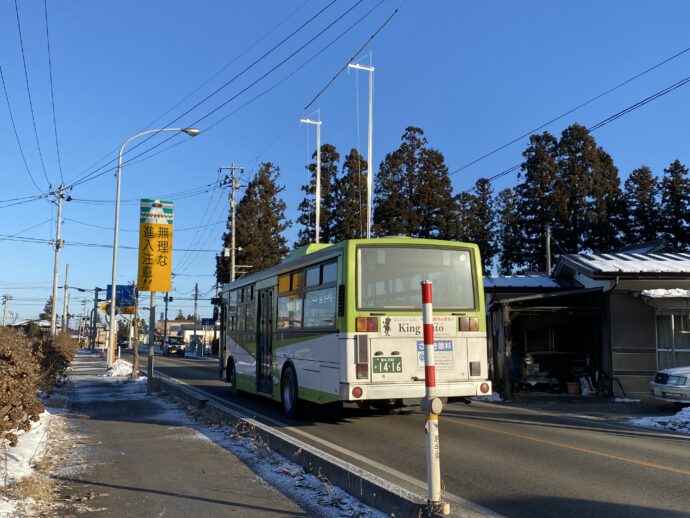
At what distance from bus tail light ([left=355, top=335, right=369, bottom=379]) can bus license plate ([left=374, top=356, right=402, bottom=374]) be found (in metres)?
0.17

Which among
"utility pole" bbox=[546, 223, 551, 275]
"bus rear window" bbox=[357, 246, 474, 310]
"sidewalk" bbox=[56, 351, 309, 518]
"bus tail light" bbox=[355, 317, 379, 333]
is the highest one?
"utility pole" bbox=[546, 223, 551, 275]

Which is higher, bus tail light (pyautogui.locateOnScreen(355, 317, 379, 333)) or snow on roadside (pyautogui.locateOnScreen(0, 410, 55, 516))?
bus tail light (pyautogui.locateOnScreen(355, 317, 379, 333))

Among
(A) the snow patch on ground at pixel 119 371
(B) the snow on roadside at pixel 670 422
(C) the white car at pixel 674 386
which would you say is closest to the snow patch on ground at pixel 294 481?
(B) the snow on roadside at pixel 670 422

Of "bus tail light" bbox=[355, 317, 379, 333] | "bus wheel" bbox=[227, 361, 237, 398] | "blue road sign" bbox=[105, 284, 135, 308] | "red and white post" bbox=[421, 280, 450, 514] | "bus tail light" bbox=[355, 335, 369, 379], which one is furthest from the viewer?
"blue road sign" bbox=[105, 284, 135, 308]

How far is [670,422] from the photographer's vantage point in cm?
1187

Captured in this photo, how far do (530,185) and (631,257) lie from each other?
24851mm

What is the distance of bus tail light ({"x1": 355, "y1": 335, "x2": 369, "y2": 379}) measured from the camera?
9.98 m

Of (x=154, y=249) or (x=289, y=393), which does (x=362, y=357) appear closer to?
(x=289, y=393)

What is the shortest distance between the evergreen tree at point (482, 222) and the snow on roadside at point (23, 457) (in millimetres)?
37083

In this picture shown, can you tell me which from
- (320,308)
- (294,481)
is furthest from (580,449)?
(320,308)

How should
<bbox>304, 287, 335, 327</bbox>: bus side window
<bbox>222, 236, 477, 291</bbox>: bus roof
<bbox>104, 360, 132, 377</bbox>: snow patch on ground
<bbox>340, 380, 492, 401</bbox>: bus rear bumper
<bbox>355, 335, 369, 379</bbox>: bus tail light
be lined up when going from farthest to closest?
<bbox>104, 360, 132, 377</bbox>: snow patch on ground → <bbox>304, 287, 335, 327</bbox>: bus side window → <bbox>222, 236, 477, 291</bbox>: bus roof → <bbox>355, 335, 369, 379</bbox>: bus tail light → <bbox>340, 380, 492, 401</bbox>: bus rear bumper

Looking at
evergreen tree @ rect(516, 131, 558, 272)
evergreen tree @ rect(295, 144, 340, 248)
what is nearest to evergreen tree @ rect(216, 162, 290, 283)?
evergreen tree @ rect(295, 144, 340, 248)

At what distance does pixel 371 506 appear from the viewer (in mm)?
5855

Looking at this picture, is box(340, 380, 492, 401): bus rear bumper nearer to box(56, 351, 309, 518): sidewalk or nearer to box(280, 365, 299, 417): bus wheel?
box(56, 351, 309, 518): sidewalk
